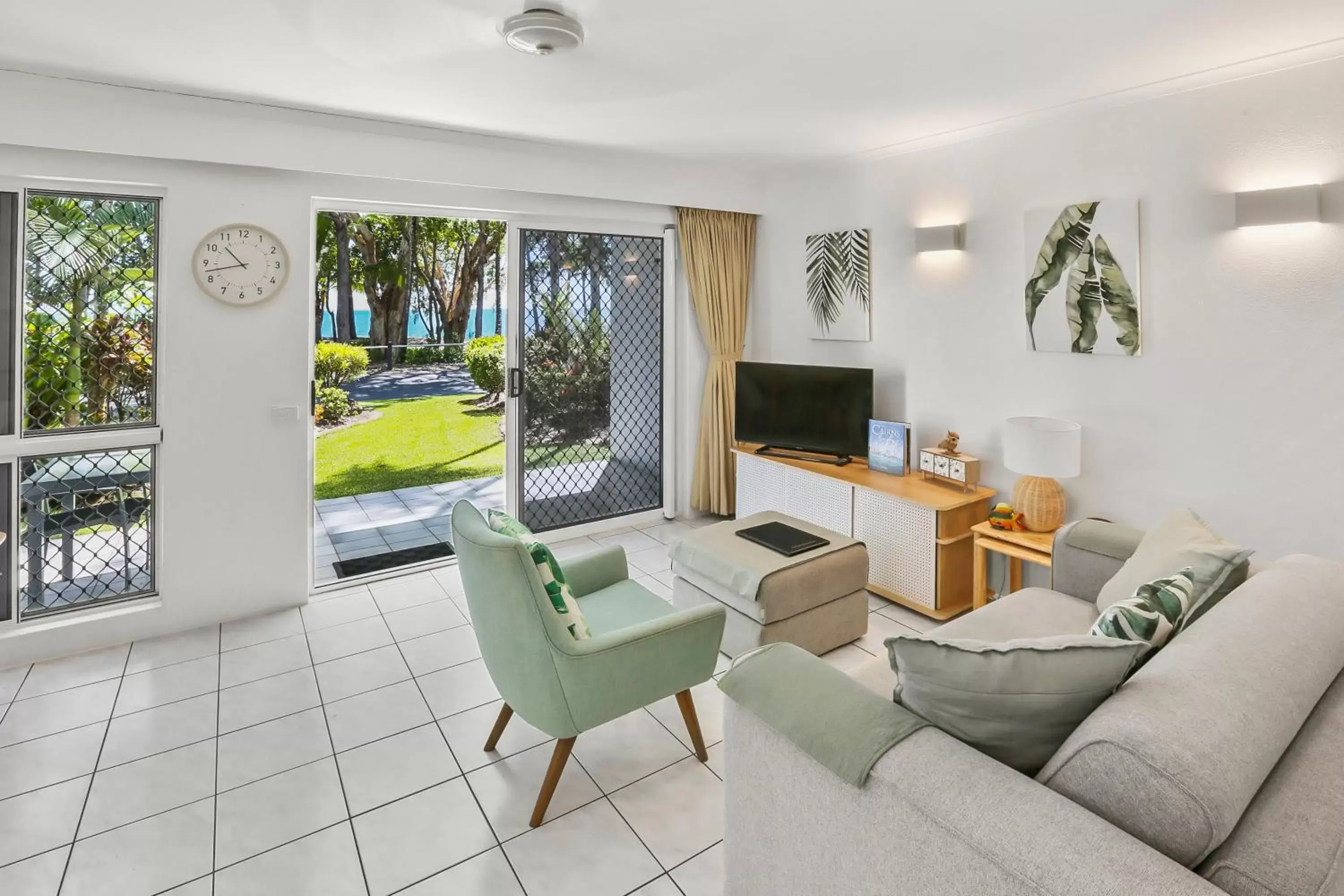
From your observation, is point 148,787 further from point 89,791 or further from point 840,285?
point 840,285

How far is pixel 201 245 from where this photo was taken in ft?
11.0

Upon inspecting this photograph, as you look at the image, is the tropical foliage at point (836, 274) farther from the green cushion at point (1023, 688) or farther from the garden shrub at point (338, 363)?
the garden shrub at point (338, 363)

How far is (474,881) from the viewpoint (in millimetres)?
1928

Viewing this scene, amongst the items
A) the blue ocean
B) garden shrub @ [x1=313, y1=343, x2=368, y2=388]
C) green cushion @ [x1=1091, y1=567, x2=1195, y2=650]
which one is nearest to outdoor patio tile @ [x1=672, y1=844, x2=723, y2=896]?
green cushion @ [x1=1091, y1=567, x2=1195, y2=650]

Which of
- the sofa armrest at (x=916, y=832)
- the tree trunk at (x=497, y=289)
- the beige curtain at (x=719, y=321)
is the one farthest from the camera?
the tree trunk at (x=497, y=289)

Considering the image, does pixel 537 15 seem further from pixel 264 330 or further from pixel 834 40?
pixel 264 330

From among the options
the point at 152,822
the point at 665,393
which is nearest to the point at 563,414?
the point at 665,393

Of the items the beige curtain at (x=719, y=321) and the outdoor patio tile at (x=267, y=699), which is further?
the beige curtain at (x=719, y=321)

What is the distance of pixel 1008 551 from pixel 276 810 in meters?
2.98

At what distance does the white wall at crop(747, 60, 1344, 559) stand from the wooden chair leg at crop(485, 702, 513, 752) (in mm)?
2702

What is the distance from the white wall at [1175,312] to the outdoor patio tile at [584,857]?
2.60m

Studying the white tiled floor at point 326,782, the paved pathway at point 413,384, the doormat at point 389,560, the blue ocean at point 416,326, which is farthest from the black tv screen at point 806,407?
the blue ocean at point 416,326

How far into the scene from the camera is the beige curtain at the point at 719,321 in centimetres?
496

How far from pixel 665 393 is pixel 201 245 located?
2.82m
